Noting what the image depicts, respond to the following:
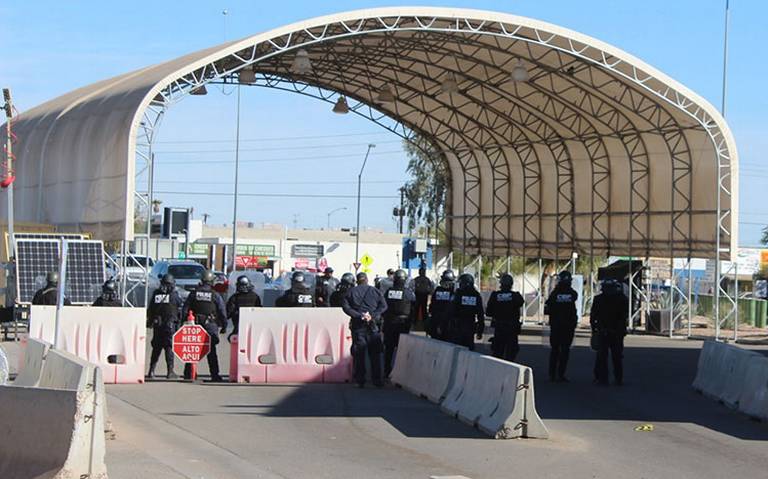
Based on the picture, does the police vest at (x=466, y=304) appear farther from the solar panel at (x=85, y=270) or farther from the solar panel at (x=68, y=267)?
the solar panel at (x=85, y=270)

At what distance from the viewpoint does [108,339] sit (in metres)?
18.0

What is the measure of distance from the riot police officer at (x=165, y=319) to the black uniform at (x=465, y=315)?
4292mm

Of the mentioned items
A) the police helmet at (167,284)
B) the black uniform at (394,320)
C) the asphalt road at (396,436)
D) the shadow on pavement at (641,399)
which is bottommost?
the asphalt road at (396,436)

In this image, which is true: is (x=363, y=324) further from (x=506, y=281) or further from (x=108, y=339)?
(x=108, y=339)

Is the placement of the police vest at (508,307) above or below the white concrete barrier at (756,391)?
above

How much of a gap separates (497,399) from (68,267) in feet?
44.2

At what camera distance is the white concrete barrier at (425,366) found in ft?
50.8

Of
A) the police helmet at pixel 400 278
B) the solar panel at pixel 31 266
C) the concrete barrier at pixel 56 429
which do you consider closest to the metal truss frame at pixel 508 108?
the solar panel at pixel 31 266

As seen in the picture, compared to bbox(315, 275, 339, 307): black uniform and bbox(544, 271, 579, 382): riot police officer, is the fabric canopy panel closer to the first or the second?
bbox(315, 275, 339, 307): black uniform

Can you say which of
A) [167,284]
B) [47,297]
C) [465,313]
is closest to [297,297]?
[167,284]

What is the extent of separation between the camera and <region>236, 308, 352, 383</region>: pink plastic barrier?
18.2 meters

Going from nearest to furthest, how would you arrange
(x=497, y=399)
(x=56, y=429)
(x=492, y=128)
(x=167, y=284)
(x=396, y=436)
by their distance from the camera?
(x=56, y=429) → (x=396, y=436) → (x=497, y=399) → (x=167, y=284) → (x=492, y=128)

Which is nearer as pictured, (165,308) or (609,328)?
(165,308)

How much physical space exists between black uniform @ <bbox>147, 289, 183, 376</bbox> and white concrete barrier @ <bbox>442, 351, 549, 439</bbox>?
5.62 metres
